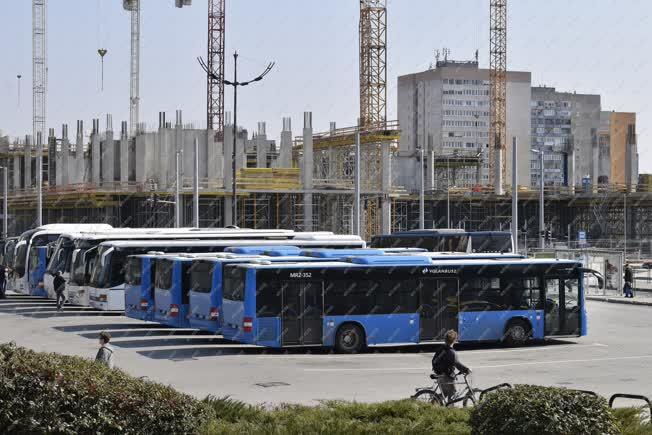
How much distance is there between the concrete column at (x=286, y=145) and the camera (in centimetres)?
7925

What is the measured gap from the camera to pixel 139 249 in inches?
1490

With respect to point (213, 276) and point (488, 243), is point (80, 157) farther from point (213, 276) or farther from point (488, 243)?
point (213, 276)

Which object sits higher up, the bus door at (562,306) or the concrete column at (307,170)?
the concrete column at (307,170)

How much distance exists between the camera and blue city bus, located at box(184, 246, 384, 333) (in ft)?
95.3

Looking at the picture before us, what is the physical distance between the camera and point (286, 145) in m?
80.8

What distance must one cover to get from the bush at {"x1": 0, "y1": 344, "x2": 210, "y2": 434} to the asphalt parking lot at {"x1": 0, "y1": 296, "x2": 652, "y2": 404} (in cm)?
673

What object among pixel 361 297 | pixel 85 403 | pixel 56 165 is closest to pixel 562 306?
pixel 361 297

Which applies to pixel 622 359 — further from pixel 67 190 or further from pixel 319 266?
pixel 67 190

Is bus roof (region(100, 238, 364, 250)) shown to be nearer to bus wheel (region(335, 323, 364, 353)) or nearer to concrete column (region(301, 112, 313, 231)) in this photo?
bus wheel (region(335, 323, 364, 353))

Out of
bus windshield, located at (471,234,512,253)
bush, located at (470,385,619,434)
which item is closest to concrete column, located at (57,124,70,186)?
bus windshield, located at (471,234,512,253)

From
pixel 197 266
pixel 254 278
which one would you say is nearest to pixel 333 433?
pixel 254 278

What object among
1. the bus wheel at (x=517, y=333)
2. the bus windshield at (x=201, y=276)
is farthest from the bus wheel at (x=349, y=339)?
the bus wheel at (x=517, y=333)

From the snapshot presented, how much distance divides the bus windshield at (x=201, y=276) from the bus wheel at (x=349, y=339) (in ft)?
12.5

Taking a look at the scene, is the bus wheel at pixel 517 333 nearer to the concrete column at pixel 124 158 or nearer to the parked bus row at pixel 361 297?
the parked bus row at pixel 361 297
